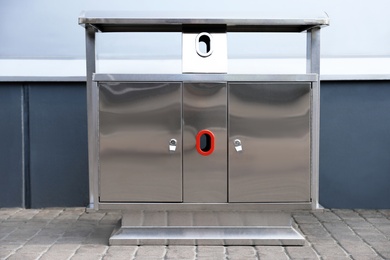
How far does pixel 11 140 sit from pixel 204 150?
2.36m

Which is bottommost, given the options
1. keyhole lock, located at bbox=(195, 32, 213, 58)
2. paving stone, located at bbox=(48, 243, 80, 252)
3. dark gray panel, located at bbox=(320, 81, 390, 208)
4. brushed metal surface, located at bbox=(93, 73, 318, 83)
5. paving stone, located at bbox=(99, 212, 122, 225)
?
paving stone, located at bbox=(48, 243, 80, 252)

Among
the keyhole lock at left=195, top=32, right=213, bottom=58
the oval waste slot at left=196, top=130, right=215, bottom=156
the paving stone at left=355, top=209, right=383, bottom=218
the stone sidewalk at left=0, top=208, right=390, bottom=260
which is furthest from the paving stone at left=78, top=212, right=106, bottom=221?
the paving stone at left=355, top=209, right=383, bottom=218

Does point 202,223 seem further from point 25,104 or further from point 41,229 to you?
point 25,104

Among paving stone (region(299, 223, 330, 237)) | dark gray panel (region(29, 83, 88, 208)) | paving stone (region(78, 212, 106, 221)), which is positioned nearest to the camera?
paving stone (region(299, 223, 330, 237))

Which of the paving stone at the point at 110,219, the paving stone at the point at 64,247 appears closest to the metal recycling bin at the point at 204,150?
the paving stone at the point at 64,247

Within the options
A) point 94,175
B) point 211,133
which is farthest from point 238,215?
point 94,175

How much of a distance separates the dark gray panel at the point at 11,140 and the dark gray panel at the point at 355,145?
290 cm

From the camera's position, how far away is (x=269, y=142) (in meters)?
5.09

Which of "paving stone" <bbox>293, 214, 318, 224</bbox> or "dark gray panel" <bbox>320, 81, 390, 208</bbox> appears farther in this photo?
"dark gray panel" <bbox>320, 81, 390, 208</bbox>

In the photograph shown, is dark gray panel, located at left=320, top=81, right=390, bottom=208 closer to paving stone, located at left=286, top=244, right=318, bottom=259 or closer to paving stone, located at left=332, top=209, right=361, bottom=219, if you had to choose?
paving stone, located at left=332, top=209, right=361, bottom=219

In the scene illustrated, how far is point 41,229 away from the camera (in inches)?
225

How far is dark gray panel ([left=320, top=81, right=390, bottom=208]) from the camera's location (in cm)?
657

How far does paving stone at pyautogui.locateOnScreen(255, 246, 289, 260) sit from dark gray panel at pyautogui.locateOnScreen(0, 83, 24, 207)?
270cm

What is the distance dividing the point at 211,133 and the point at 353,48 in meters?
2.31
